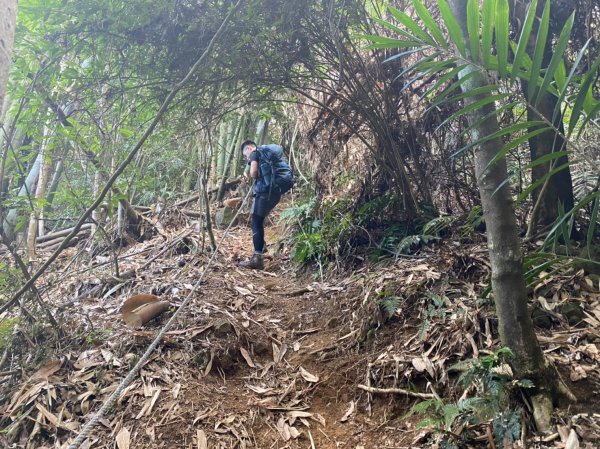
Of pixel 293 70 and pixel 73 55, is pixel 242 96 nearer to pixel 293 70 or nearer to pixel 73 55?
pixel 293 70

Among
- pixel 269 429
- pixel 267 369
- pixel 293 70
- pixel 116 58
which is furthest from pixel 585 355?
pixel 116 58

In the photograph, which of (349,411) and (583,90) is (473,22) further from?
(349,411)

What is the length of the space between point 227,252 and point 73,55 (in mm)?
3291

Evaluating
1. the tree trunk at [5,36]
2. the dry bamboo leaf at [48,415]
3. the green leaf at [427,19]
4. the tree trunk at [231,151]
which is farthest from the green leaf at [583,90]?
the tree trunk at [231,151]

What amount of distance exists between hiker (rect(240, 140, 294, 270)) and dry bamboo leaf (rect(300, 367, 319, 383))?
2556mm

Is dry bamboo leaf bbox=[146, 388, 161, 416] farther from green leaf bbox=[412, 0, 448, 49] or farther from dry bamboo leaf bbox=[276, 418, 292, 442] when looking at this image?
green leaf bbox=[412, 0, 448, 49]

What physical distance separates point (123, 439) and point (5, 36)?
1.99 meters

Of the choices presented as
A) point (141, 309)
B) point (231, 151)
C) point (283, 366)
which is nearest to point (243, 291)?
point (141, 309)

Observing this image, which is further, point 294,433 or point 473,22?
point 294,433

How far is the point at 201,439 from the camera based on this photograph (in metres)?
2.30

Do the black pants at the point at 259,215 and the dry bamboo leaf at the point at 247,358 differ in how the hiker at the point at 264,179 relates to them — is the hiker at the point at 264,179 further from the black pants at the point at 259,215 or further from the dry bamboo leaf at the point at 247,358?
the dry bamboo leaf at the point at 247,358

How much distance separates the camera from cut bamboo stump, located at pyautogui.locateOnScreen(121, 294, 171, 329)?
10.8ft

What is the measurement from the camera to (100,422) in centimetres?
239

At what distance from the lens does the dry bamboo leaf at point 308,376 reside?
2.76 m
